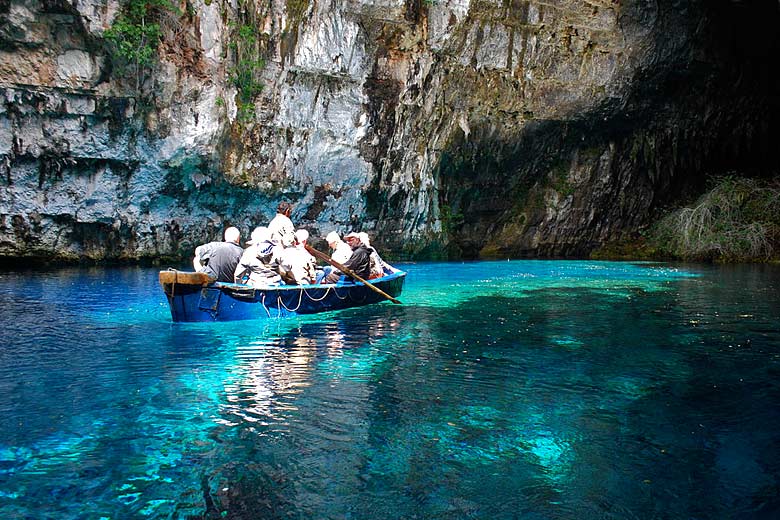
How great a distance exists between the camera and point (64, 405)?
6.01 meters

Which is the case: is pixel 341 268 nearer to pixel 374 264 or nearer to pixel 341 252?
pixel 341 252

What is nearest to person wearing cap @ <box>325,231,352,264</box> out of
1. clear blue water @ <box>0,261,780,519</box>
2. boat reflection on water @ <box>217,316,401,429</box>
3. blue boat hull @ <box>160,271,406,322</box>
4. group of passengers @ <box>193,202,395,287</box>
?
group of passengers @ <box>193,202,395,287</box>

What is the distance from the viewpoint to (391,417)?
574 cm

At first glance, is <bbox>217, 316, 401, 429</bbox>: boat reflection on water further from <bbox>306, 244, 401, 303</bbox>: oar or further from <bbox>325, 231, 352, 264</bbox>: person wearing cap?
<bbox>325, 231, 352, 264</bbox>: person wearing cap

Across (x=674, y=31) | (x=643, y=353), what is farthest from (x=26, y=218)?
(x=674, y=31)

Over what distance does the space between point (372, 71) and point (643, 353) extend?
1744 centimetres

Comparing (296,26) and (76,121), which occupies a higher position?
(296,26)

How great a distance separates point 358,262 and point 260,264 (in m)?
2.36

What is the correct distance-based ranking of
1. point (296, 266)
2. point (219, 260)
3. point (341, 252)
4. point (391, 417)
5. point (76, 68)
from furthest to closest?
point (76, 68) → point (341, 252) → point (296, 266) → point (219, 260) → point (391, 417)

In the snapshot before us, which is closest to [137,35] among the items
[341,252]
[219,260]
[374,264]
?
[341,252]

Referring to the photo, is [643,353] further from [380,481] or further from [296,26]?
[296,26]

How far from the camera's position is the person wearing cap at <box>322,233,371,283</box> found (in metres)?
12.8

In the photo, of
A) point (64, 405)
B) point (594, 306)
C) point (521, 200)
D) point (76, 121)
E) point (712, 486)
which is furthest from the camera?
point (521, 200)

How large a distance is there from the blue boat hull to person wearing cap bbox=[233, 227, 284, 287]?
327mm
